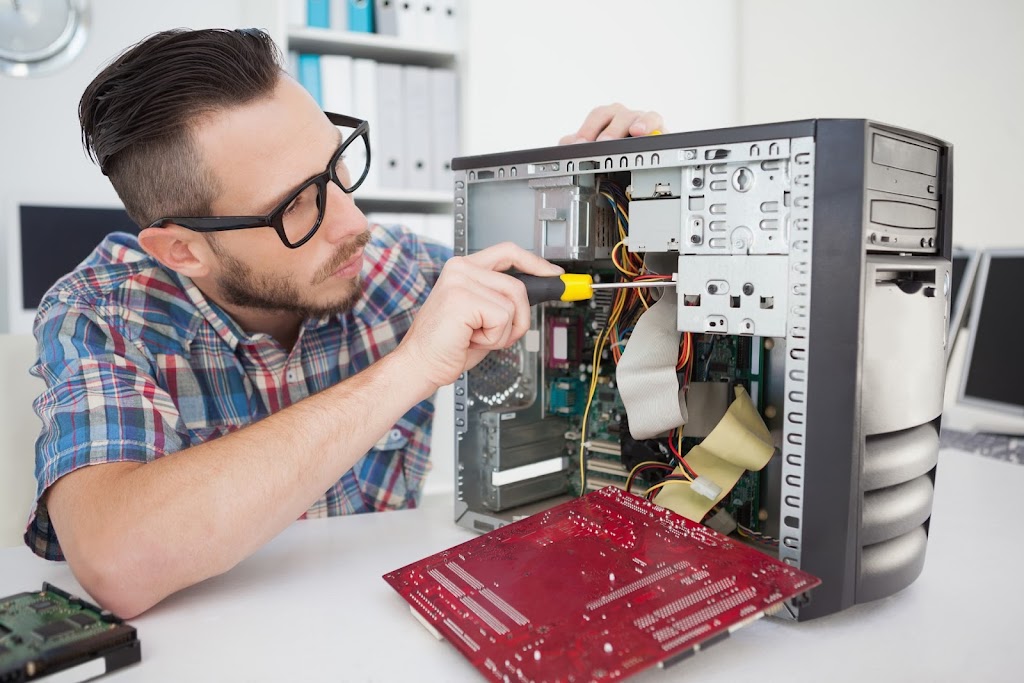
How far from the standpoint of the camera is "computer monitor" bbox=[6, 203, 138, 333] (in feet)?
7.08

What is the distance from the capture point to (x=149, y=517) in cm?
73

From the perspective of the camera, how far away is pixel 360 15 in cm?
225

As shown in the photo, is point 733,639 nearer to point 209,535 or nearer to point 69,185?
point 209,535

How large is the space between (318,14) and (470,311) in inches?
70.6

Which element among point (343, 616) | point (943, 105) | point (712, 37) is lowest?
point (343, 616)

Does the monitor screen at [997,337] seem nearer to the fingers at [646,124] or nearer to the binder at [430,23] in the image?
the fingers at [646,124]

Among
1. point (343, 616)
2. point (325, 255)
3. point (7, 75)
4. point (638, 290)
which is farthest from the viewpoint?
point (7, 75)

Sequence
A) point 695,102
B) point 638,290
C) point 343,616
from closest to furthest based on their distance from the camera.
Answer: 1. point 343,616
2. point 638,290
3. point 695,102

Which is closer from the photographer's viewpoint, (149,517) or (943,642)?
(943,642)

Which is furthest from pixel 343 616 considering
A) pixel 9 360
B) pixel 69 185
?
pixel 69 185

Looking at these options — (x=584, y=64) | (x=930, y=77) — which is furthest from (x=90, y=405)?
(x=930, y=77)

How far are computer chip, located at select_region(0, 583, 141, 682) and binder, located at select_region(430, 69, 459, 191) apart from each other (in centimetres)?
191

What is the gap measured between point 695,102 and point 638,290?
98.8 inches

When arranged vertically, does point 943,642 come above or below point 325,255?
below
